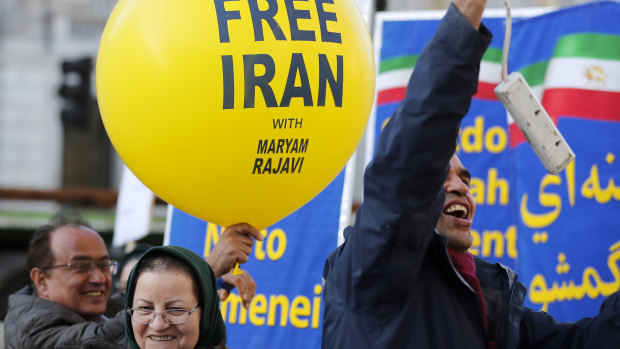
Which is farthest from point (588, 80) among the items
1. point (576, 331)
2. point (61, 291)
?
point (61, 291)

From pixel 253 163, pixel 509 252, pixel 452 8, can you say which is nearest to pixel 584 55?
pixel 509 252

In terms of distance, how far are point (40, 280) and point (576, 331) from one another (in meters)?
1.71

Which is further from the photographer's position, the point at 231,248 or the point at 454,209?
the point at 231,248

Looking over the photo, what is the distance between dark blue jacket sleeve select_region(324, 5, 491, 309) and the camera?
5.94 ft

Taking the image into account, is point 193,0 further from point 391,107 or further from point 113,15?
point 391,107

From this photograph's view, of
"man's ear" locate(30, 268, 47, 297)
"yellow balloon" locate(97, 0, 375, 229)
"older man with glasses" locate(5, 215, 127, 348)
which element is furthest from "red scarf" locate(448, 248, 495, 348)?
"man's ear" locate(30, 268, 47, 297)

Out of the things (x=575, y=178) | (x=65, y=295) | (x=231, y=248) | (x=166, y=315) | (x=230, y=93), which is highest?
(x=230, y=93)

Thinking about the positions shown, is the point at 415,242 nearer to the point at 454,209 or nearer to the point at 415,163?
the point at 415,163

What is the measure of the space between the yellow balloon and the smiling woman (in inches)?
9.4

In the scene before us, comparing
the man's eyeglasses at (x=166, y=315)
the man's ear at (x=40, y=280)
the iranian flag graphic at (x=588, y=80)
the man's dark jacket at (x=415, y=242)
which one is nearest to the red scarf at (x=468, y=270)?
the man's dark jacket at (x=415, y=242)

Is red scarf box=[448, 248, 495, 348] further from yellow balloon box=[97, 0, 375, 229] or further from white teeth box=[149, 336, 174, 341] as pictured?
white teeth box=[149, 336, 174, 341]

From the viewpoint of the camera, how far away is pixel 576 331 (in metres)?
2.40

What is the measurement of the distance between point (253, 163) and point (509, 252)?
2.39m

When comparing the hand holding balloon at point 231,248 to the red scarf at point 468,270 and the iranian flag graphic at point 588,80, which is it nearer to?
the red scarf at point 468,270
